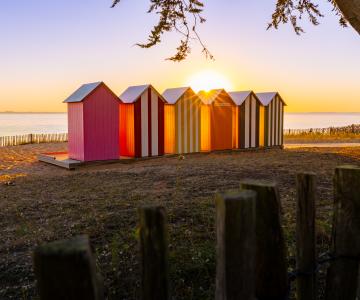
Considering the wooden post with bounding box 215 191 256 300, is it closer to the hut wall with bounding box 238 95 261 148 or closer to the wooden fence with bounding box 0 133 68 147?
the hut wall with bounding box 238 95 261 148

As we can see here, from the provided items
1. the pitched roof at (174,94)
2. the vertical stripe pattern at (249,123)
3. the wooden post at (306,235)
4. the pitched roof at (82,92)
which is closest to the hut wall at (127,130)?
the pitched roof at (82,92)

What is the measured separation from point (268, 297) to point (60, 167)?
1422 centimetres

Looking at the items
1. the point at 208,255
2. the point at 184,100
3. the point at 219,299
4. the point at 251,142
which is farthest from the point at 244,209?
the point at 251,142

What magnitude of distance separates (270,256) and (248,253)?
0.44m

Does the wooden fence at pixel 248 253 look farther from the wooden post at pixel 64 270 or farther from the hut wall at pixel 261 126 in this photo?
Answer: the hut wall at pixel 261 126

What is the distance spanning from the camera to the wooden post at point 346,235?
8.41 feet

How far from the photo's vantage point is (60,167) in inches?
615

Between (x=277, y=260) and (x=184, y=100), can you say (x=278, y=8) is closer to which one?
Answer: (x=277, y=260)

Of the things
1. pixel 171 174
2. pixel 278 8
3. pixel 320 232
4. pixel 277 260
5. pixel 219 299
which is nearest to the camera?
pixel 219 299

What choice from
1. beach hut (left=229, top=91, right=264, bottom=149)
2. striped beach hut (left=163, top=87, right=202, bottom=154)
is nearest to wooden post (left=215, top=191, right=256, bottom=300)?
striped beach hut (left=163, top=87, right=202, bottom=154)

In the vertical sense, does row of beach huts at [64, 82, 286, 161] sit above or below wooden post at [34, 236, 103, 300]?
above

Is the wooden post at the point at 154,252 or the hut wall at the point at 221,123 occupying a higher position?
the hut wall at the point at 221,123

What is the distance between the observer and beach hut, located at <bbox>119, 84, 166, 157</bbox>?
17000mm

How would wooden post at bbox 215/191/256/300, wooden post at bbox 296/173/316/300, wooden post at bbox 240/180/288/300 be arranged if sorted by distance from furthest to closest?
wooden post at bbox 296/173/316/300 < wooden post at bbox 240/180/288/300 < wooden post at bbox 215/191/256/300
